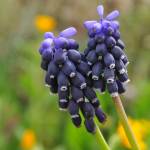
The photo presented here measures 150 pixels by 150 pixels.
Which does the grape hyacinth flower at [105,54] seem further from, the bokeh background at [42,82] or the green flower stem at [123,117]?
the bokeh background at [42,82]

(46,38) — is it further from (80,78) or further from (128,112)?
(128,112)

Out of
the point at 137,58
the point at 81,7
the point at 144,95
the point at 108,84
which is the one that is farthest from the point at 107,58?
the point at 81,7

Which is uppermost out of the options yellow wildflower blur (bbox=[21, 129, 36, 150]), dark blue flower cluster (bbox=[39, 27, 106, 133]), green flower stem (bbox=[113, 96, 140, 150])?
dark blue flower cluster (bbox=[39, 27, 106, 133])

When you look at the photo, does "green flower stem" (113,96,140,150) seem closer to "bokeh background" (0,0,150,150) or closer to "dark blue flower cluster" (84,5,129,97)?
"dark blue flower cluster" (84,5,129,97)

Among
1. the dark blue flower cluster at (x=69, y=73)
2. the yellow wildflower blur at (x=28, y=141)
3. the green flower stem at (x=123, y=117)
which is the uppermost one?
the dark blue flower cluster at (x=69, y=73)

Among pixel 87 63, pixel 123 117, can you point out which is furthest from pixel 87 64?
pixel 123 117

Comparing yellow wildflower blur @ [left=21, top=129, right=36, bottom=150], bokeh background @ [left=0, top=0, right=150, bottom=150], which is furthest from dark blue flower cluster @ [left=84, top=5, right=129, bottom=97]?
yellow wildflower blur @ [left=21, top=129, right=36, bottom=150]

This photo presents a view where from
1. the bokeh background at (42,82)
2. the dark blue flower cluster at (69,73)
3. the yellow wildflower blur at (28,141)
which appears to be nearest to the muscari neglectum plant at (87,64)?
the dark blue flower cluster at (69,73)
